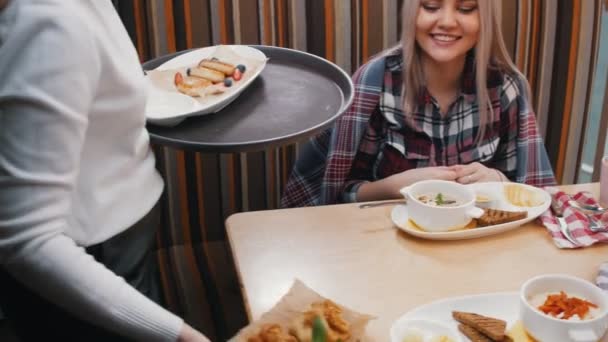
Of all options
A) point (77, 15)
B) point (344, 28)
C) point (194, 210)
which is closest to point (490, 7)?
point (344, 28)

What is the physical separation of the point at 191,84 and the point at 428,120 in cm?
67

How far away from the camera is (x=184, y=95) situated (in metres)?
1.36

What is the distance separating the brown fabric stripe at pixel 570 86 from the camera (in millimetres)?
2103

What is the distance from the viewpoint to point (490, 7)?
1.68 meters

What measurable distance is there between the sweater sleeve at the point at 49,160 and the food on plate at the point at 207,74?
2.03 feet

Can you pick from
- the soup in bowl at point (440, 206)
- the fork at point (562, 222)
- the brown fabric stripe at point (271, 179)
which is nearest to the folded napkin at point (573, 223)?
the fork at point (562, 222)

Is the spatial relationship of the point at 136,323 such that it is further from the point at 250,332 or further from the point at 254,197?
the point at 254,197

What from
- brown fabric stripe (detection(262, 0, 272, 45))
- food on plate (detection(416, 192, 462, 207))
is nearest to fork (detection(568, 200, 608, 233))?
food on plate (detection(416, 192, 462, 207))

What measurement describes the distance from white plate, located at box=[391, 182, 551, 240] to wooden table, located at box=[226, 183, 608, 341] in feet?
0.05

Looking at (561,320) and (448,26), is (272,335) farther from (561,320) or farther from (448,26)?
(448,26)

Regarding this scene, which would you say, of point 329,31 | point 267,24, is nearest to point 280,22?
point 267,24

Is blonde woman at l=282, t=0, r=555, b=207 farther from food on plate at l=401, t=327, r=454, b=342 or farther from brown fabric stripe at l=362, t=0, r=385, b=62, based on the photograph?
food on plate at l=401, t=327, r=454, b=342

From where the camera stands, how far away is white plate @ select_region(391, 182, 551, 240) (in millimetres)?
1277

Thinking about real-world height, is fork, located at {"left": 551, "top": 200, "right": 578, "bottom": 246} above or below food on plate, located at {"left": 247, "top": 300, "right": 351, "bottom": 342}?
below
